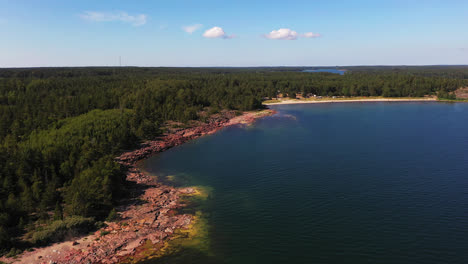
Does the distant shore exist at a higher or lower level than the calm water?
higher

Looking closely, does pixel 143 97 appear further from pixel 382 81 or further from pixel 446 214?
pixel 382 81

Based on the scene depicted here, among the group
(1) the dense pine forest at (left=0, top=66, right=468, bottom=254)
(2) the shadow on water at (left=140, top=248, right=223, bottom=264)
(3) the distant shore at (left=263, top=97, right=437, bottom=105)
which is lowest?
(2) the shadow on water at (left=140, top=248, right=223, bottom=264)

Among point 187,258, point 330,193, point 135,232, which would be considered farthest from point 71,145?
point 330,193

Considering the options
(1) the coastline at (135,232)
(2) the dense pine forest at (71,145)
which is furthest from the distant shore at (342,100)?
(1) the coastline at (135,232)

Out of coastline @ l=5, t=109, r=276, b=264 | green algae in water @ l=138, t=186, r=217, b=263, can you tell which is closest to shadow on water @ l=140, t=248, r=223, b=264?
green algae in water @ l=138, t=186, r=217, b=263

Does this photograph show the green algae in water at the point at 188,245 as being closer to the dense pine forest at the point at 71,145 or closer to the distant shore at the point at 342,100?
the dense pine forest at the point at 71,145

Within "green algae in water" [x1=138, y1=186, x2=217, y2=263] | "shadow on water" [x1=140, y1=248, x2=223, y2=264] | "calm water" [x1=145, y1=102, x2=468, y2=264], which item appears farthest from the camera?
"calm water" [x1=145, y1=102, x2=468, y2=264]

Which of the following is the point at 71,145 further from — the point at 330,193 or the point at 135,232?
the point at 330,193

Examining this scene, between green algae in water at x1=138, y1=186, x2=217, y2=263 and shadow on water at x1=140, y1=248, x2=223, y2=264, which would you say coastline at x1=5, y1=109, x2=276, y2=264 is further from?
shadow on water at x1=140, y1=248, x2=223, y2=264
